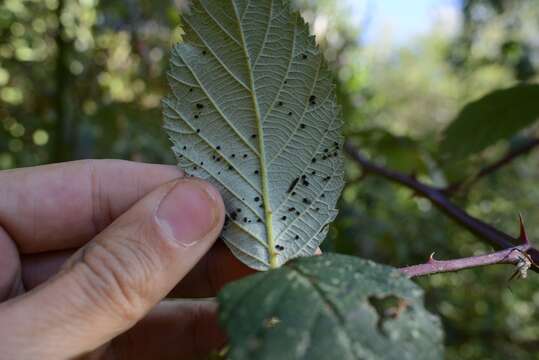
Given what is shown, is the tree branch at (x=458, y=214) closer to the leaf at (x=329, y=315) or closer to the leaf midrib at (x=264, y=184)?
the leaf at (x=329, y=315)

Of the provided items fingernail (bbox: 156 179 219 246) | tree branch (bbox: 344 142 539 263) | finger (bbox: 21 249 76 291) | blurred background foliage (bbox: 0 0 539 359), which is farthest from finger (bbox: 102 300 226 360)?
tree branch (bbox: 344 142 539 263)

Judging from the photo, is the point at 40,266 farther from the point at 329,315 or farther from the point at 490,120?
the point at 490,120

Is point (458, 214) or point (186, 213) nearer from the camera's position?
point (186, 213)

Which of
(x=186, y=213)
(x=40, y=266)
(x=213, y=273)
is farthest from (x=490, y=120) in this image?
(x=40, y=266)

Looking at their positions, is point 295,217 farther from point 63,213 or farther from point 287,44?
point 63,213

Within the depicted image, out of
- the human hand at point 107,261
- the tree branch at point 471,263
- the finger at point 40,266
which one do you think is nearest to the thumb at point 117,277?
the human hand at point 107,261

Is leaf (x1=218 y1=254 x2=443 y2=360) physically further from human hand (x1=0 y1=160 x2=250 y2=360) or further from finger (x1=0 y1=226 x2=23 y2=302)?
finger (x1=0 y1=226 x2=23 y2=302)

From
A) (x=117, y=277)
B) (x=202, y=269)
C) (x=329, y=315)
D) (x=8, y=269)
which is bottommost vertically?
(x=8, y=269)
